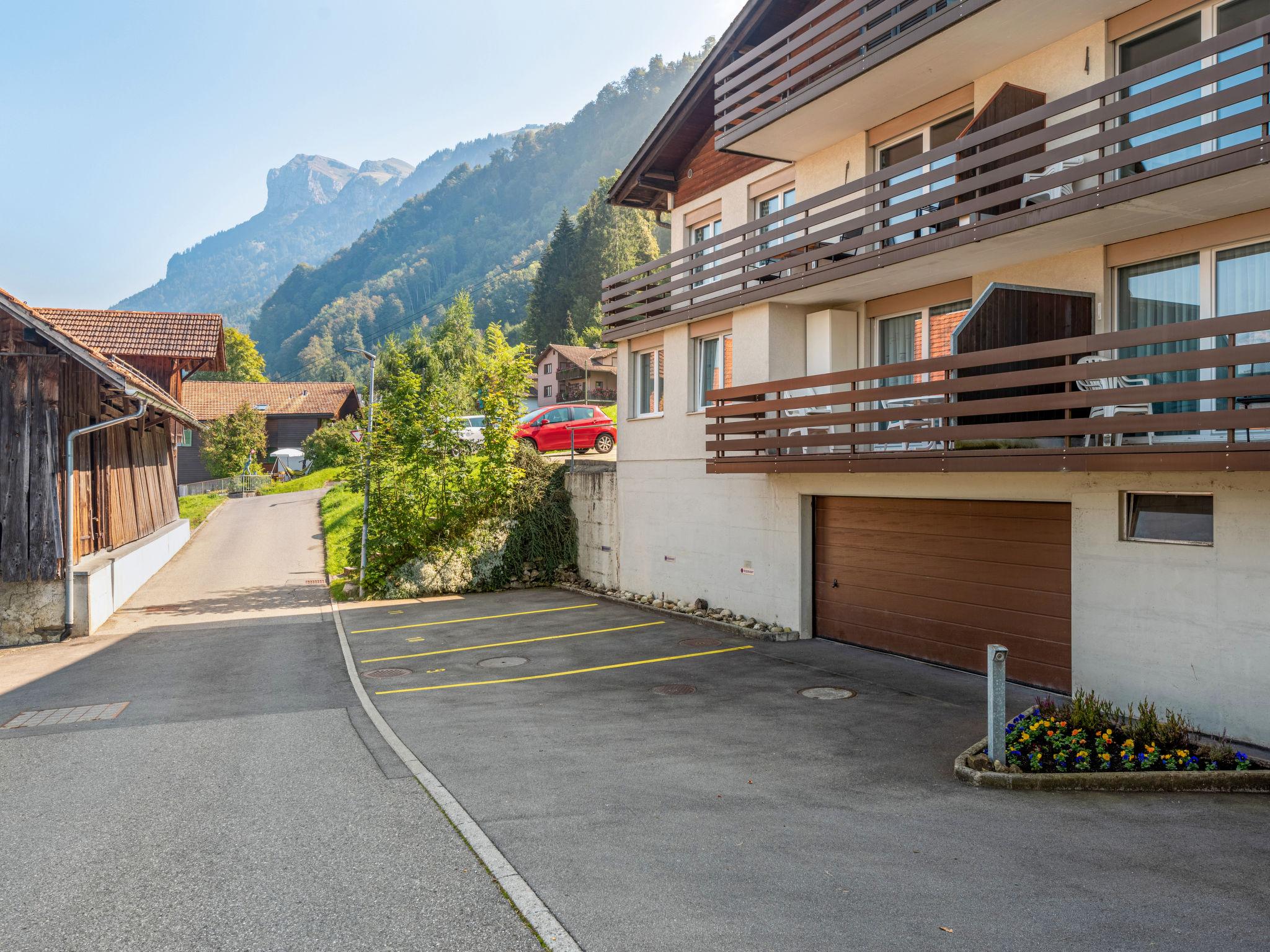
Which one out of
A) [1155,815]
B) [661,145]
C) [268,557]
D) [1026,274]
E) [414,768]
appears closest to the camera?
[1155,815]

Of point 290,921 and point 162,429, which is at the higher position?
point 162,429

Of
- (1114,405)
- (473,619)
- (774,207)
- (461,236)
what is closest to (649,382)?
(774,207)

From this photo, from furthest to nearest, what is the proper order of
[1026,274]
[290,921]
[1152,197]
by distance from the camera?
1. [1026,274]
2. [1152,197]
3. [290,921]

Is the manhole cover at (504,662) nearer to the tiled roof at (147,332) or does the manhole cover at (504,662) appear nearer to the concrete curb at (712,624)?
the concrete curb at (712,624)

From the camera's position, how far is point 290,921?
478 cm

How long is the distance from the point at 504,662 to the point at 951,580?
6605 mm

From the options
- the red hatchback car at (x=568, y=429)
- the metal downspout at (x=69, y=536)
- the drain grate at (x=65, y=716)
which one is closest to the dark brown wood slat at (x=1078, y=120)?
the drain grate at (x=65, y=716)

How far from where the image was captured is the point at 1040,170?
10.7 metres

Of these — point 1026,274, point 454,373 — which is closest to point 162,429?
point 1026,274

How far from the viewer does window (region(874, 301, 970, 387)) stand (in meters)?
12.6

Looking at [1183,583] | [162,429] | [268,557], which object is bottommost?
[268,557]

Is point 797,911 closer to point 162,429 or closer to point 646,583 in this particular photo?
point 646,583

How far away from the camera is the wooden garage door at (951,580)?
10.3 meters

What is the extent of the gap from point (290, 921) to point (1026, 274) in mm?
10761
